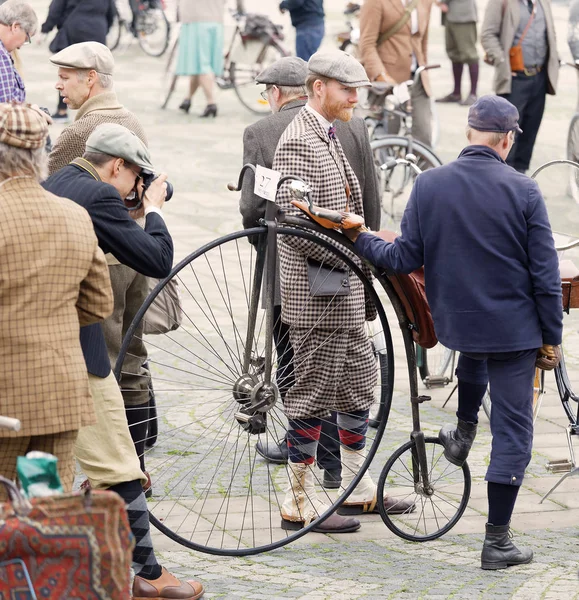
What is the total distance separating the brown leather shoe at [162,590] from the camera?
4.45 meters

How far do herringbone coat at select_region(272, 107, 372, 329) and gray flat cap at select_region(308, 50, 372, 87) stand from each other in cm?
19

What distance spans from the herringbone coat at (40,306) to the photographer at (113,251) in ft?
1.23

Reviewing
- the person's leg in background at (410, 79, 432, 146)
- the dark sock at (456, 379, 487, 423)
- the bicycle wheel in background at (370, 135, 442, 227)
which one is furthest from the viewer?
the person's leg in background at (410, 79, 432, 146)

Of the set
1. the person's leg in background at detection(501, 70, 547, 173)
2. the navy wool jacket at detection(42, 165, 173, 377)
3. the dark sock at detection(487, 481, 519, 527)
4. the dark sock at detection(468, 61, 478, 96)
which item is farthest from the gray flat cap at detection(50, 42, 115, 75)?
the dark sock at detection(468, 61, 478, 96)

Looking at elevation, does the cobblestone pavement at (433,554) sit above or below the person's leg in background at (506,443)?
below

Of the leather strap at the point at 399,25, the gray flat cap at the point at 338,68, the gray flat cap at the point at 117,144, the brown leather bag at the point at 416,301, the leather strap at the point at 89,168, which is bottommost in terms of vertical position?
the brown leather bag at the point at 416,301

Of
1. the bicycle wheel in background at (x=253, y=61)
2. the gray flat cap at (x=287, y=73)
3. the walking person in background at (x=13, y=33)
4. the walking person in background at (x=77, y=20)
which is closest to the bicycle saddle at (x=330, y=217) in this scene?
the gray flat cap at (x=287, y=73)

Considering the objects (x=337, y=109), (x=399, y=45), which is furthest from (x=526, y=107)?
(x=337, y=109)

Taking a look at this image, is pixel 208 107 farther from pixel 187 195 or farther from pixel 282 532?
pixel 282 532

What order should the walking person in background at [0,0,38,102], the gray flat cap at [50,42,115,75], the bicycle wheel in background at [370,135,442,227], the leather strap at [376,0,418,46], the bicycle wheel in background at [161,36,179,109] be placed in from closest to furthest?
the gray flat cap at [50,42,115,75] → the walking person in background at [0,0,38,102] → the bicycle wheel in background at [370,135,442,227] → the leather strap at [376,0,418,46] → the bicycle wheel in background at [161,36,179,109]

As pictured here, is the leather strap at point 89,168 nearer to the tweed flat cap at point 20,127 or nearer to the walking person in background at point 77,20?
the tweed flat cap at point 20,127

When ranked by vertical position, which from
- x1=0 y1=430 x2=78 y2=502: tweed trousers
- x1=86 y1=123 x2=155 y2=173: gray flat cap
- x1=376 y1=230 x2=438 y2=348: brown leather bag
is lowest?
x1=0 y1=430 x2=78 y2=502: tweed trousers

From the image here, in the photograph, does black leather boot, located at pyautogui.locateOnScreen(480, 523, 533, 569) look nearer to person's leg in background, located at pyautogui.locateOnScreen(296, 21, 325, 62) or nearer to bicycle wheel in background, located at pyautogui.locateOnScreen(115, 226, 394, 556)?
bicycle wheel in background, located at pyautogui.locateOnScreen(115, 226, 394, 556)

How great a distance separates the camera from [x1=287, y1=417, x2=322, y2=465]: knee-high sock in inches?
205
